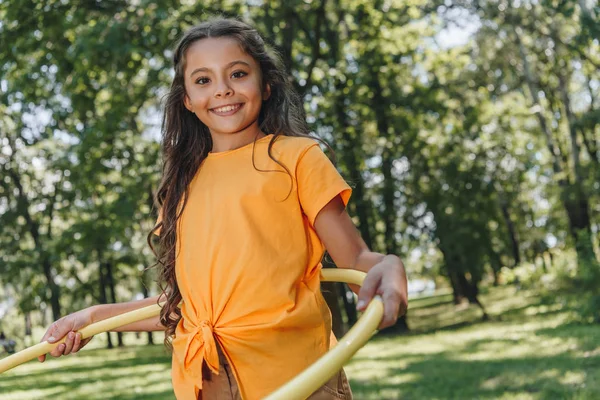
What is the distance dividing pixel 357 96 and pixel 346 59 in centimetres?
103

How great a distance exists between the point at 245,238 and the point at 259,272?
10 centimetres

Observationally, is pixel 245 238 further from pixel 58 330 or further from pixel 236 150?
pixel 58 330

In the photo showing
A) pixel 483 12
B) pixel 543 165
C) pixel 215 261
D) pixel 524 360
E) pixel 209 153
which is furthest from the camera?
pixel 543 165

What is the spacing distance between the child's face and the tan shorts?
71 cm

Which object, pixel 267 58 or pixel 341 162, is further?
pixel 341 162

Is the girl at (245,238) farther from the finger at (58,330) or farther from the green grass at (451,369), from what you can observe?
the green grass at (451,369)

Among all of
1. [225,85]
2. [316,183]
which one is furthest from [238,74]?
[316,183]

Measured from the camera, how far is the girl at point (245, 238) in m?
2.21

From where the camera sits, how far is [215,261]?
89.7 inches

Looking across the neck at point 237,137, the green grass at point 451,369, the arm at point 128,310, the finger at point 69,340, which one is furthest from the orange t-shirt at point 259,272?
the green grass at point 451,369

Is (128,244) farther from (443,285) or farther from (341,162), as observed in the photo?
(443,285)

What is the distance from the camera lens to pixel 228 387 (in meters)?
2.26

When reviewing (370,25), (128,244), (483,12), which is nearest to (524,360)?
(370,25)

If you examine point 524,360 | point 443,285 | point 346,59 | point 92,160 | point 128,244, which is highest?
point 346,59
